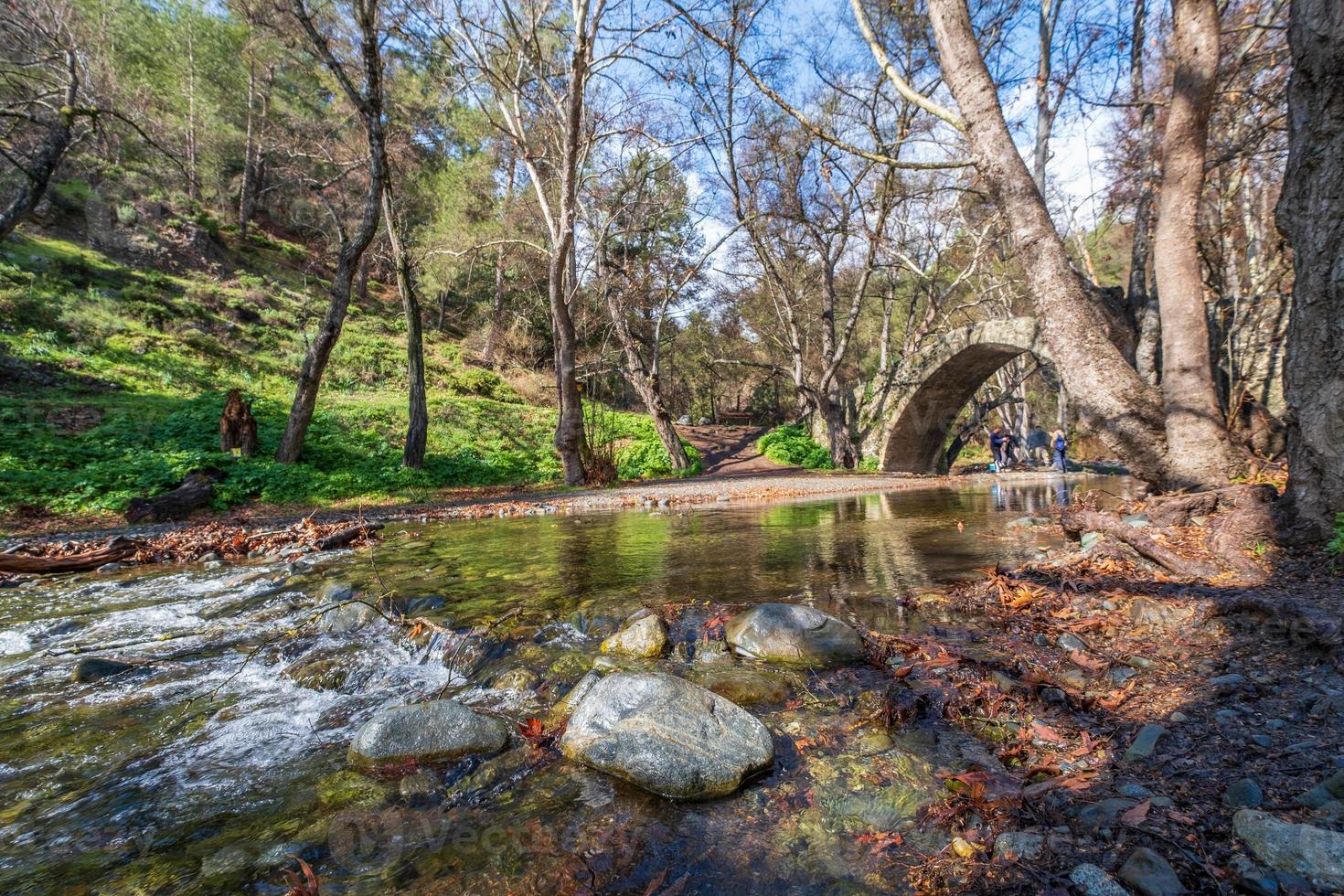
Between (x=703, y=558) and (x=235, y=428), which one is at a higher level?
(x=235, y=428)

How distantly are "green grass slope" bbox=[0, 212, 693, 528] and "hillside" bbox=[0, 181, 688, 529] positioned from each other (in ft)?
0.16

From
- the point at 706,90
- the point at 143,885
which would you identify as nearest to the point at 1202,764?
the point at 143,885

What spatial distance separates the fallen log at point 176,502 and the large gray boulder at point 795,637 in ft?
35.4

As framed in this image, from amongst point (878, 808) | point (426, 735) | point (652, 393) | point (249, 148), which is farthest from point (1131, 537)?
point (249, 148)

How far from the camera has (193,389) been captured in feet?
53.6

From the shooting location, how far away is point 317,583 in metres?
5.23

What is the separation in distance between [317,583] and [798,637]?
446 cm

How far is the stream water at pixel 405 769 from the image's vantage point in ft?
5.60

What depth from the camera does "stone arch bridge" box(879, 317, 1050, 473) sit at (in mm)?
15930

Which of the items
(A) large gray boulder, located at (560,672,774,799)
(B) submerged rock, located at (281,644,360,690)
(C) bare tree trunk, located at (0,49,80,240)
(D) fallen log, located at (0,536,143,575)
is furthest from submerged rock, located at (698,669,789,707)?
(C) bare tree trunk, located at (0,49,80,240)

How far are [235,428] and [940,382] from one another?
19446mm

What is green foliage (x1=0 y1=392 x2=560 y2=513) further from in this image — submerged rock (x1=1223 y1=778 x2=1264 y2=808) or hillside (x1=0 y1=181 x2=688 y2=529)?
submerged rock (x1=1223 y1=778 x2=1264 y2=808)

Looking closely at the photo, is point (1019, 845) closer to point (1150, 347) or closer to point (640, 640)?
point (640, 640)

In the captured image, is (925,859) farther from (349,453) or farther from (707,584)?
(349,453)
